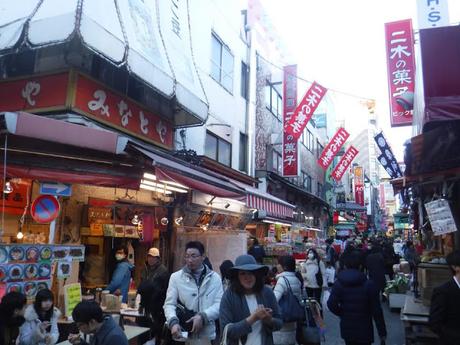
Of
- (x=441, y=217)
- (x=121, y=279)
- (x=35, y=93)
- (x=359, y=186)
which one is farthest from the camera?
(x=359, y=186)

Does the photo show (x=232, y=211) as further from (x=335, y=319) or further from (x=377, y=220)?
(x=377, y=220)

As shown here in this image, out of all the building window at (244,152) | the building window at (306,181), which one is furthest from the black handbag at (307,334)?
the building window at (306,181)

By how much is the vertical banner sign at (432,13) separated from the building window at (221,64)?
7.20 m

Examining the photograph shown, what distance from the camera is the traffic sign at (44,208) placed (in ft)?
22.8

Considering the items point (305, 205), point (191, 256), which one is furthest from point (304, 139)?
point (191, 256)

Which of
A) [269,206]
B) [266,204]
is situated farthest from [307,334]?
[269,206]

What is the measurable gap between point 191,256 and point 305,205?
24.8m

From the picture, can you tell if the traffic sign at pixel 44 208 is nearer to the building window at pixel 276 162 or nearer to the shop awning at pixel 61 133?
the shop awning at pixel 61 133

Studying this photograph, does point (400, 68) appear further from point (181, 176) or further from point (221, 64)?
point (181, 176)

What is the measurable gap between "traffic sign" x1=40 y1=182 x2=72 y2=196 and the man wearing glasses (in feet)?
10.7

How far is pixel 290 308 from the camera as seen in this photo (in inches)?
219

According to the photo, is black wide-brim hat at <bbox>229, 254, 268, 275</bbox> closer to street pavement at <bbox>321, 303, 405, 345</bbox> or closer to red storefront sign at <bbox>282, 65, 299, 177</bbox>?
street pavement at <bbox>321, 303, 405, 345</bbox>

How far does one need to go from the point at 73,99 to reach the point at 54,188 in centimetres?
194

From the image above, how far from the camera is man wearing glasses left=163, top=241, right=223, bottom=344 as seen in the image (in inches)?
181
